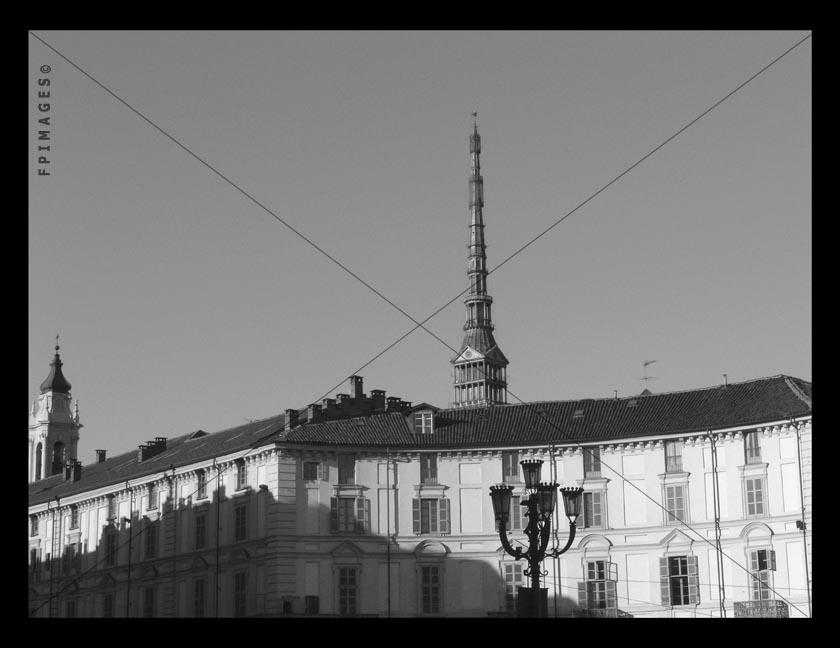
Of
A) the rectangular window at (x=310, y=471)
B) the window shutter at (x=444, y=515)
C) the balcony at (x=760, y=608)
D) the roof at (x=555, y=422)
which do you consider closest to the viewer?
the balcony at (x=760, y=608)

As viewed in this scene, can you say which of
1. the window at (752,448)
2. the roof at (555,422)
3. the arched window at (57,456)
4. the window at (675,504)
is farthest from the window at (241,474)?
the arched window at (57,456)

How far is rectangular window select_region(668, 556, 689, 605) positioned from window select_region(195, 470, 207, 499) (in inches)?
776

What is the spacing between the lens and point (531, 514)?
84.2 ft

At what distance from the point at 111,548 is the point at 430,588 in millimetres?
15825

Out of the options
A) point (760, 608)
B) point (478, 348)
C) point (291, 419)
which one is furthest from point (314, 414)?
point (478, 348)

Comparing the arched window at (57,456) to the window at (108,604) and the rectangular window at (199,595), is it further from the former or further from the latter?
the rectangular window at (199,595)

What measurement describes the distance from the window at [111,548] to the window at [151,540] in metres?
2.17

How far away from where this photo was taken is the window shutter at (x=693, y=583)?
5209cm

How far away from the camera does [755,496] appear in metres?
52.2

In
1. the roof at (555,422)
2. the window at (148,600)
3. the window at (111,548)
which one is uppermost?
the roof at (555,422)
